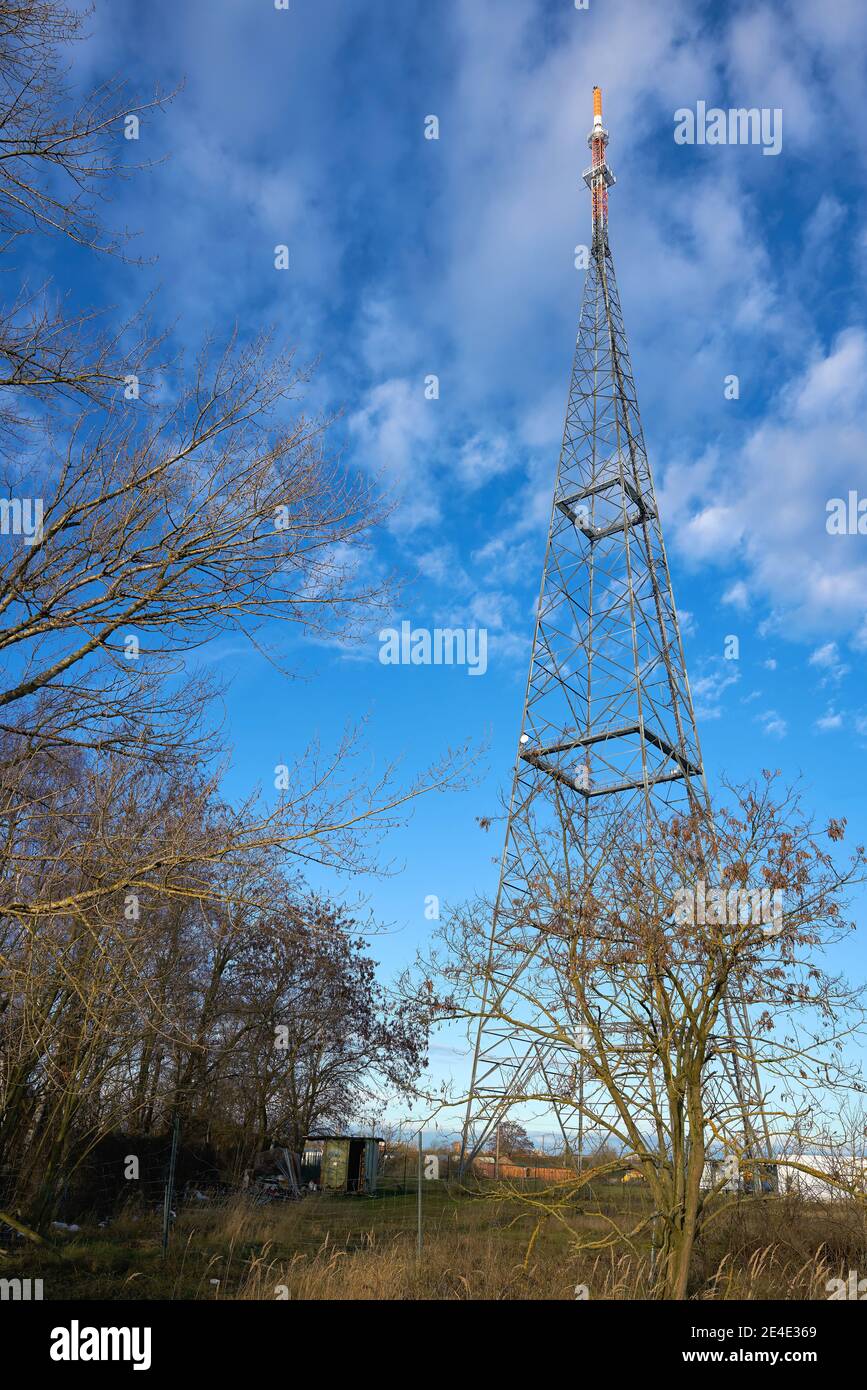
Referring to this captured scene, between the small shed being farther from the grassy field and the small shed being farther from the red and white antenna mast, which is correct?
the red and white antenna mast

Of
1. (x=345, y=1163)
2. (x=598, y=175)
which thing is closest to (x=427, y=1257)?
(x=345, y=1163)

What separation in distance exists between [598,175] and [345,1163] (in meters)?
23.1

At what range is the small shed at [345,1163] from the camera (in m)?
20.1

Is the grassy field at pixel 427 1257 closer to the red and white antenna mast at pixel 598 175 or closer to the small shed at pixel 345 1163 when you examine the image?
the small shed at pixel 345 1163

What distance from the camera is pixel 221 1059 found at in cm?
1842

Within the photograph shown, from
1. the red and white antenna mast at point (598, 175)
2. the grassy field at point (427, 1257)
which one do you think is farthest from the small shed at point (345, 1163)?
the red and white antenna mast at point (598, 175)

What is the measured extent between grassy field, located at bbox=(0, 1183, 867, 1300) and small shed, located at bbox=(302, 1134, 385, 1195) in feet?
23.2

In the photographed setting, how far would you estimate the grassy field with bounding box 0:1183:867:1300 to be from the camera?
6.65 m

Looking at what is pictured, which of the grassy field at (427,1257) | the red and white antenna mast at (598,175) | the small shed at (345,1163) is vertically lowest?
the small shed at (345,1163)

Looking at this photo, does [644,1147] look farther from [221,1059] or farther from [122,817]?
[221,1059]

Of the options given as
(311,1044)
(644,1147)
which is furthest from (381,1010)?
(644,1147)

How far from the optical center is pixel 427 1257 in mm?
8359

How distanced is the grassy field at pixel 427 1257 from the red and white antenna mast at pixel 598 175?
59.9 feet

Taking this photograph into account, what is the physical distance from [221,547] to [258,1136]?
17.3 metres
